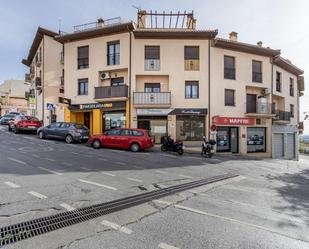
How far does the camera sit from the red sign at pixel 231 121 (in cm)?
1960

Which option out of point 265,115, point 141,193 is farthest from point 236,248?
point 265,115

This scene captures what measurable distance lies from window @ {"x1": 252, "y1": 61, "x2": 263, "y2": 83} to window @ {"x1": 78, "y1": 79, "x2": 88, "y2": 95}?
15.2 meters

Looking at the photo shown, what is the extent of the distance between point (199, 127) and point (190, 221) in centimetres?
1554

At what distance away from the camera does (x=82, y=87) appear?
21.7 metres

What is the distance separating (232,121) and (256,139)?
3.44 metres

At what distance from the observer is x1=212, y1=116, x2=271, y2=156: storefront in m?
20.4

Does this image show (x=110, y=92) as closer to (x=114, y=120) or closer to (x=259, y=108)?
(x=114, y=120)

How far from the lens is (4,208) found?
4.60 m

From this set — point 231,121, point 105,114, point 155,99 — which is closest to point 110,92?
point 105,114

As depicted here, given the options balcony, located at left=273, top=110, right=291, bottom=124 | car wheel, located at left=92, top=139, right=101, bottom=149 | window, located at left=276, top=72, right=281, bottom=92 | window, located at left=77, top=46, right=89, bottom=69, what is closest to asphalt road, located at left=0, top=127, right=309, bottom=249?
car wheel, located at left=92, top=139, right=101, bottom=149

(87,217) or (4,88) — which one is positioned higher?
(4,88)

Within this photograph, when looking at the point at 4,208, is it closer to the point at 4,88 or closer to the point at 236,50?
the point at 236,50

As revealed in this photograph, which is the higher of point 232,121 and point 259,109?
point 259,109

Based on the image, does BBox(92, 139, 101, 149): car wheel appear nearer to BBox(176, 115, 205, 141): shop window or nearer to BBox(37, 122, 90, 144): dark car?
BBox(37, 122, 90, 144): dark car
